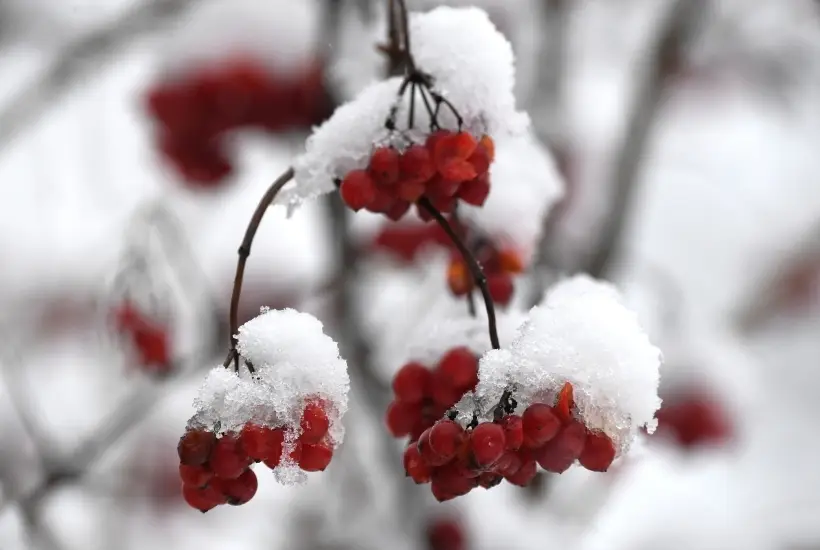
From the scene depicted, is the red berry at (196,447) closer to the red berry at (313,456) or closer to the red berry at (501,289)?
the red berry at (313,456)

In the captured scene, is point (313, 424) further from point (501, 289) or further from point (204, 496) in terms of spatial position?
point (501, 289)

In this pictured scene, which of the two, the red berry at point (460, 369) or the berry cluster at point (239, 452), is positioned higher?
the berry cluster at point (239, 452)

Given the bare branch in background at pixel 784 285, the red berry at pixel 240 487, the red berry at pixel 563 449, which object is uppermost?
the red berry at pixel 563 449

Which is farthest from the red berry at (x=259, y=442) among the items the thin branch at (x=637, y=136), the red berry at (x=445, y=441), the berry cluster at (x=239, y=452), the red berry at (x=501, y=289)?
the thin branch at (x=637, y=136)

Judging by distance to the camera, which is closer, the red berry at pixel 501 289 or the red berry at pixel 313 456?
the red berry at pixel 313 456

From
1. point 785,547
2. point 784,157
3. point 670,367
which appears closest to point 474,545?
point 670,367

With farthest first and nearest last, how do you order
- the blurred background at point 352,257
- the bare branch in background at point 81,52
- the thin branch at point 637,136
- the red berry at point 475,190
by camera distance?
the thin branch at point 637,136 < the blurred background at point 352,257 < the bare branch in background at point 81,52 < the red berry at point 475,190

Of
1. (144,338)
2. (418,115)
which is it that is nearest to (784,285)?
(144,338)
